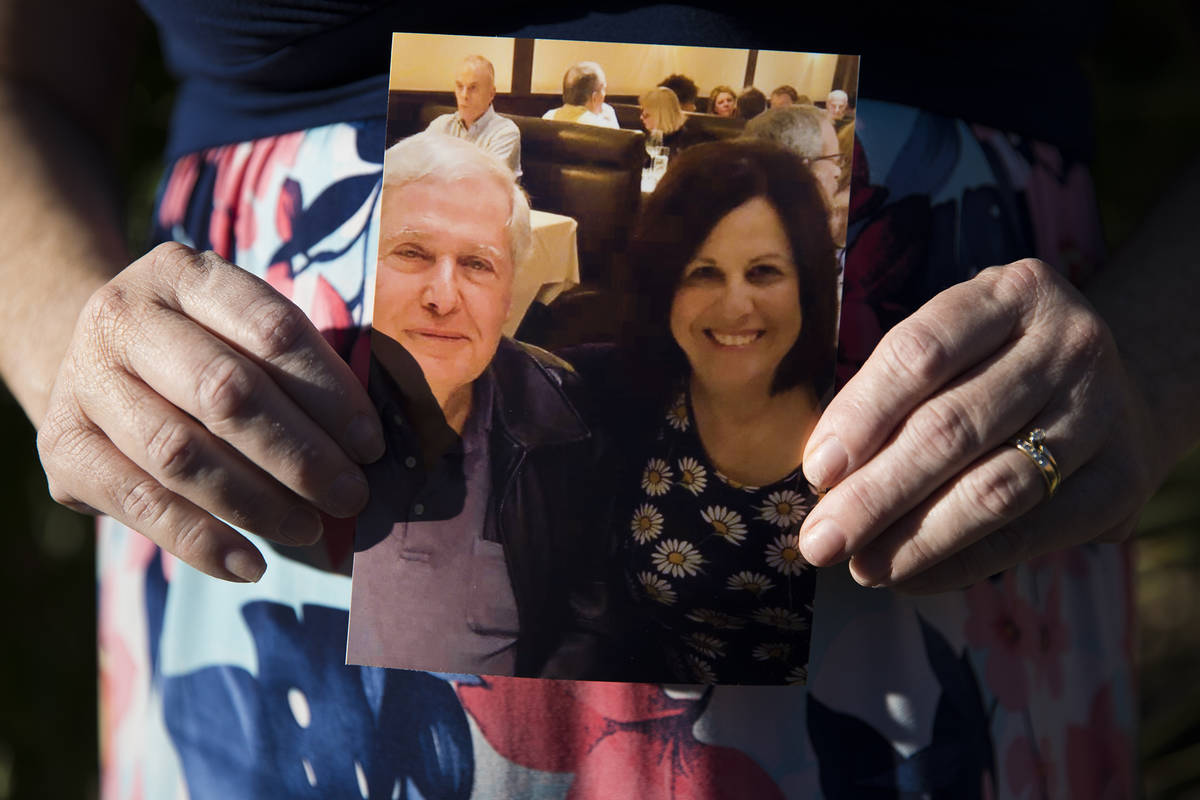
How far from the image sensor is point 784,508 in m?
0.53

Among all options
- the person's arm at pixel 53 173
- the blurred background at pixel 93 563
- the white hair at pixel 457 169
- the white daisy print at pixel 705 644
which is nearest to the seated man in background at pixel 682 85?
the white hair at pixel 457 169

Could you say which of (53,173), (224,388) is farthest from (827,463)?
(53,173)

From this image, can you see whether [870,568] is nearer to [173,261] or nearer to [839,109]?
[839,109]

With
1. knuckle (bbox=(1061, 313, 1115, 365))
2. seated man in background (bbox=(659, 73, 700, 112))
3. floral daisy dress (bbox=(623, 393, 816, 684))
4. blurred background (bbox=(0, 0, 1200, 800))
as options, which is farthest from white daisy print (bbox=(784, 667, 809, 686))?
blurred background (bbox=(0, 0, 1200, 800))

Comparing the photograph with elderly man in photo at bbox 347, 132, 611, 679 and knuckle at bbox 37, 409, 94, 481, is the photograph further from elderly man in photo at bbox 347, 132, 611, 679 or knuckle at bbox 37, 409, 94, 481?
knuckle at bbox 37, 409, 94, 481

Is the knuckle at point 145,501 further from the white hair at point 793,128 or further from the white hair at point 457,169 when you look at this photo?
the white hair at point 793,128

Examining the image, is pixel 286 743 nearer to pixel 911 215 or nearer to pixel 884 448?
pixel 884 448

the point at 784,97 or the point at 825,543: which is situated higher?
the point at 784,97

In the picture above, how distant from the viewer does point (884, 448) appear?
1.66ft

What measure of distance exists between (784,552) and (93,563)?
1.32 m

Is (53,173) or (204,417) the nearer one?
(204,417)

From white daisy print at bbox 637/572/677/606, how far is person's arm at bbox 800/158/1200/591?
3.3 inches

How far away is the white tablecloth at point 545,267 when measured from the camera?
0.52 m

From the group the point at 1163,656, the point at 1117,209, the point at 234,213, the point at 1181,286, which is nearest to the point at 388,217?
the point at 234,213
